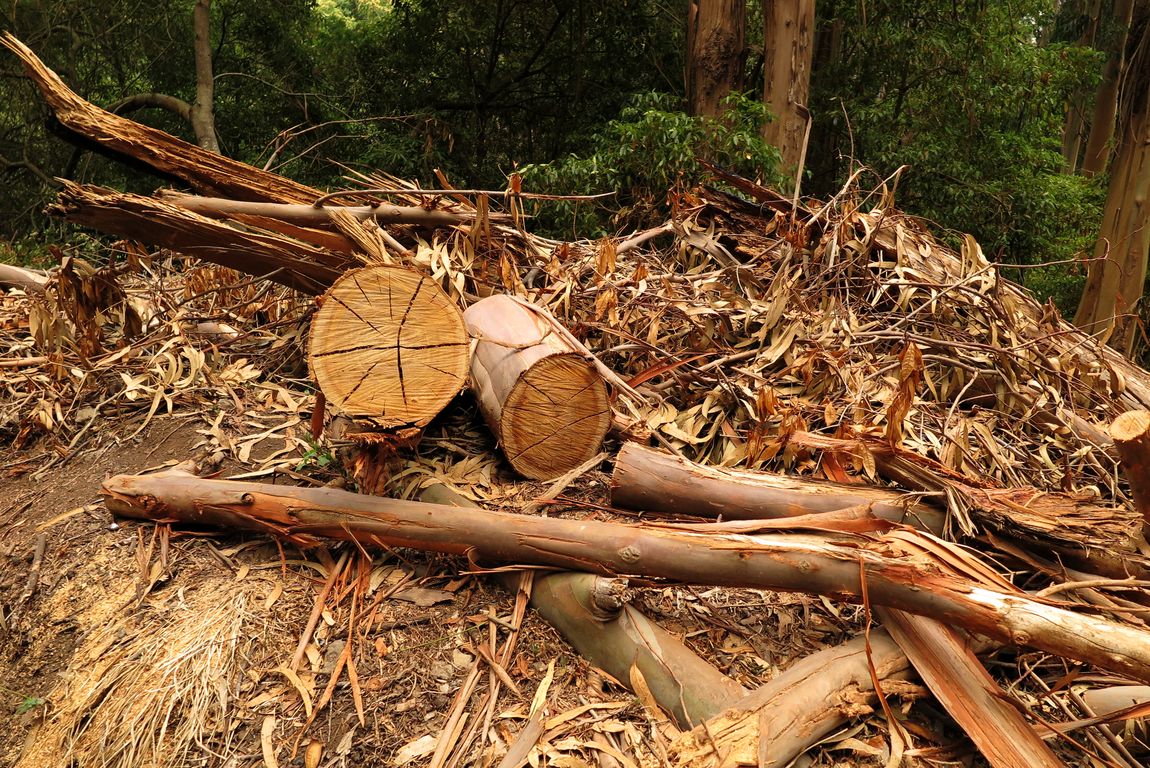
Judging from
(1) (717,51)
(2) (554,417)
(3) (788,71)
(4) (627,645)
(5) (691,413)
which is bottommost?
(4) (627,645)

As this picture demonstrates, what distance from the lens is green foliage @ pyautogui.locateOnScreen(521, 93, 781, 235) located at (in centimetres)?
750

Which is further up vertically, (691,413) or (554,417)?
(554,417)

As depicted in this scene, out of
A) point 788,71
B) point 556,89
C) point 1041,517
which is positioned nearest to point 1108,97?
point 788,71

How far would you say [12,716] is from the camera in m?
3.00

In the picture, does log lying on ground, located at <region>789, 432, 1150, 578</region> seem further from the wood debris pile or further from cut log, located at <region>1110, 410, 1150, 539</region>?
cut log, located at <region>1110, 410, 1150, 539</region>

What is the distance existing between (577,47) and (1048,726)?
37.1 ft

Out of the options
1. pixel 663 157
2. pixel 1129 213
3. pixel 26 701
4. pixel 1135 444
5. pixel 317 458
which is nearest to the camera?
pixel 1135 444

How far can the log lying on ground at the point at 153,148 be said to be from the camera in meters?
3.89

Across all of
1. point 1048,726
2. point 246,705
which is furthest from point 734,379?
point 246,705

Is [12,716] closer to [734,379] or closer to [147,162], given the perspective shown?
[147,162]

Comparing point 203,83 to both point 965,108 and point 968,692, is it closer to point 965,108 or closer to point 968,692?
point 965,108

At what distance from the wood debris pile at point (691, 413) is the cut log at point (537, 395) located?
0.01 metres

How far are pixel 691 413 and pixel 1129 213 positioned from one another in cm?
957

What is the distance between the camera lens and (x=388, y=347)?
308 centimetres
